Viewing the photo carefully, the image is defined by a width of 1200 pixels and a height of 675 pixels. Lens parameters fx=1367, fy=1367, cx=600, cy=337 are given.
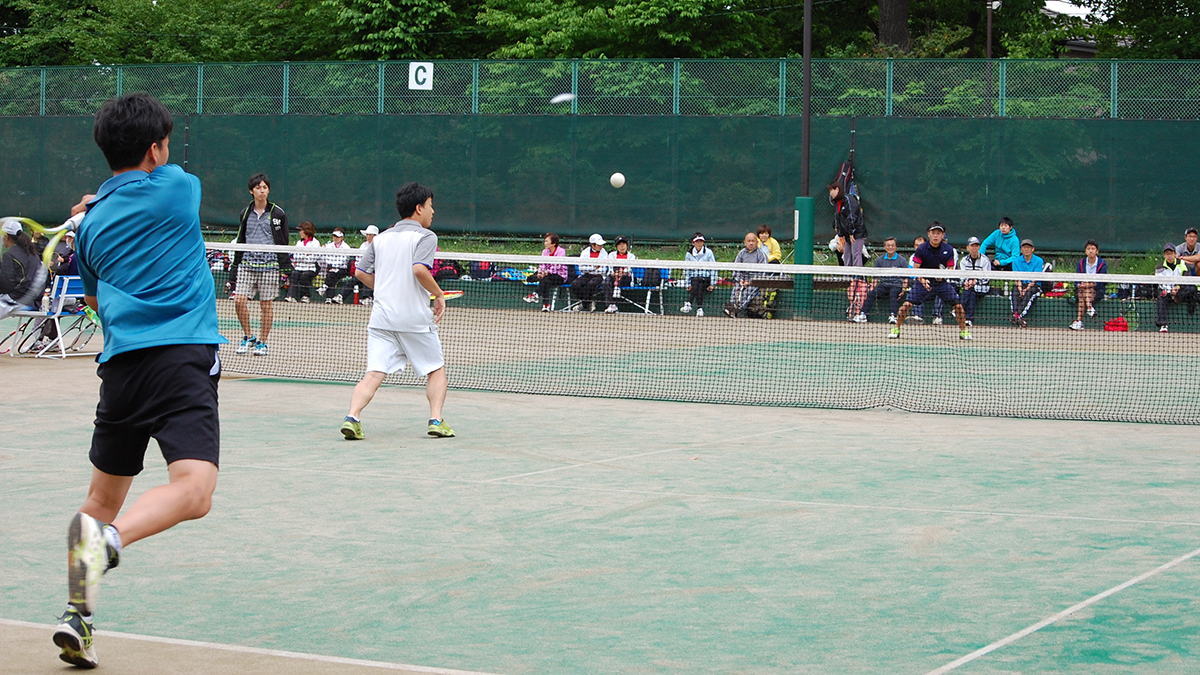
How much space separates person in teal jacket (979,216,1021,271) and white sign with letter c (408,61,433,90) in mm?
9269

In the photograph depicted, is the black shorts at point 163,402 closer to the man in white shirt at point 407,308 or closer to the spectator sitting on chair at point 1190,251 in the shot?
the man in white shirt at point 407,308

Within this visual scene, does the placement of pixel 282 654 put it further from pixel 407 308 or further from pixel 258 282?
pixel 258 282

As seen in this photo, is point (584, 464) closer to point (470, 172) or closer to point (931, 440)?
point (931, 440)

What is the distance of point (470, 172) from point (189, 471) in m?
18.6

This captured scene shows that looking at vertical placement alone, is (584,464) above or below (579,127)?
below

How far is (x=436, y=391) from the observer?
7.78m

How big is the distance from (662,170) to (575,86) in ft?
6.42

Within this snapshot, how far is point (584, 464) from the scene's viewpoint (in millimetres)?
6938

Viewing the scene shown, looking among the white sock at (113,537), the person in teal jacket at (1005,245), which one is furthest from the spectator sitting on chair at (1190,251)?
the white sock at (113,537)

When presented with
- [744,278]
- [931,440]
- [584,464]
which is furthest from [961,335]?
[584,464]

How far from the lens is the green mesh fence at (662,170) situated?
1919 centimetres

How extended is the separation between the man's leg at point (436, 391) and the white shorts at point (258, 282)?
4.30m

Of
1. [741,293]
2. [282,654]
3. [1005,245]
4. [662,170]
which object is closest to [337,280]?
[741,293]

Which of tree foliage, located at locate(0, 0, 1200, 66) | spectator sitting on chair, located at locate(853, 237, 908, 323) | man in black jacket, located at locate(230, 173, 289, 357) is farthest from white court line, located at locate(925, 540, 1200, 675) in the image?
tree foliage, located at locate(0, 0, 1200, 66)
